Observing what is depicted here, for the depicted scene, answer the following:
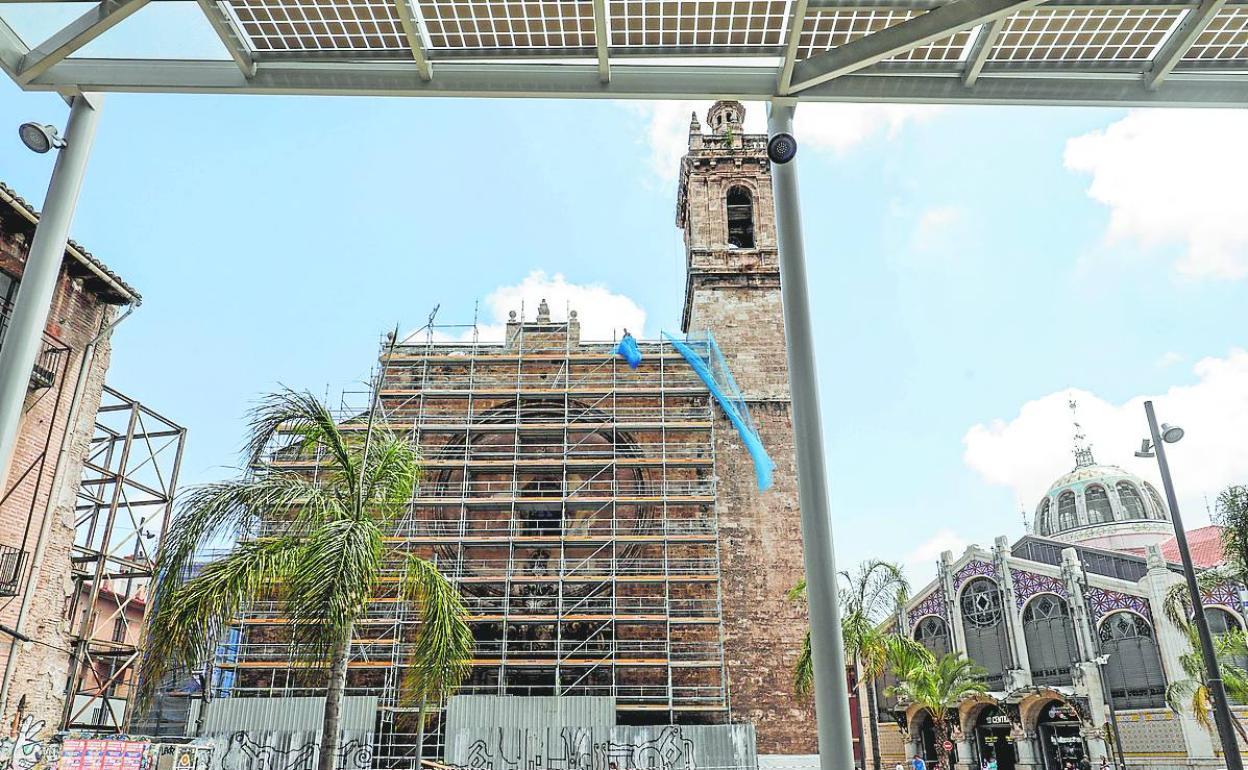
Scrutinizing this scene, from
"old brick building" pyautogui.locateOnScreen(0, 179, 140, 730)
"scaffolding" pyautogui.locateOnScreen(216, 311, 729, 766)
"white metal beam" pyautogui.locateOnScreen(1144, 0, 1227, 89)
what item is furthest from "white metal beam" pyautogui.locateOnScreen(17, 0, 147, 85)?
"scaffolding" pyautogui.locateOnScreen(216, 311, 729, 766)

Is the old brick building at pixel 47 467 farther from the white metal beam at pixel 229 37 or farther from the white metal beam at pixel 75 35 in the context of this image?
the white metal beam at pixel 229 37

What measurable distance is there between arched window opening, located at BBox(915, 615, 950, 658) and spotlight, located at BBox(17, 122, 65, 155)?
3675 cm

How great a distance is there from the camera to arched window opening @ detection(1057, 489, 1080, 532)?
48062 millimetres

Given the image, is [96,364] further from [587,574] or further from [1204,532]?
[1204,532]

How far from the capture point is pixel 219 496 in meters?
7.17

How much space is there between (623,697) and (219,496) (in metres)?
17.3

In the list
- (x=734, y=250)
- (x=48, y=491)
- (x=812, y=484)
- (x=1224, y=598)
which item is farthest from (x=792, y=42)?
(x=1224, y=598)

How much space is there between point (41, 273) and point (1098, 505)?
52660 millimetres

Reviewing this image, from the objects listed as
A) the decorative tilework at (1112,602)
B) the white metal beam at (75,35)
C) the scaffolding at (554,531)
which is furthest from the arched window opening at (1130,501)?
the white metal beam at (75,35)

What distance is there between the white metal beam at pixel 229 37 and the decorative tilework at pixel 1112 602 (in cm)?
3334

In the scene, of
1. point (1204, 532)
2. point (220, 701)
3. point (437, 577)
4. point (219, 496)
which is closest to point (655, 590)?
point (220, 701)

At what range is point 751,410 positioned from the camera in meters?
27.0

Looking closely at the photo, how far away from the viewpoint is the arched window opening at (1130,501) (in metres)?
46.3

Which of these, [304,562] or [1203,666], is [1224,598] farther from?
[304,562]
